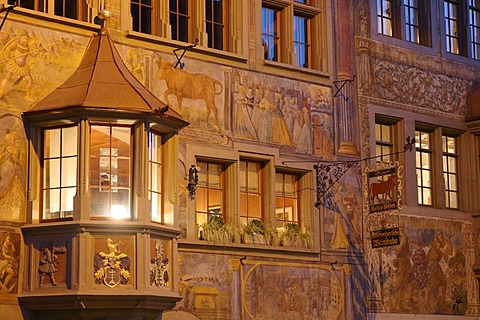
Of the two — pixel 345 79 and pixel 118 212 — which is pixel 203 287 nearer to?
pixel 118 212

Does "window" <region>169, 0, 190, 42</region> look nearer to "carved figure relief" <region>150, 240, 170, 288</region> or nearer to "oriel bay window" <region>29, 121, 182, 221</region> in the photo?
"oriel bay window" <region>29, 121, 182, 221</region>

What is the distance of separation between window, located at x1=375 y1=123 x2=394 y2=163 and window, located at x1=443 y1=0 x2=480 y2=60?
266 cm

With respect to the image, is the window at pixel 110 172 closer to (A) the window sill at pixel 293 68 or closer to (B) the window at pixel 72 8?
(B) the window at pixel 72 8

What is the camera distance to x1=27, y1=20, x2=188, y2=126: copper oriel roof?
16.6m

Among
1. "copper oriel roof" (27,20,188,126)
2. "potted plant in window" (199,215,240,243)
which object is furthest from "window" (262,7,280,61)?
"copper oriel roof" (27,20,188,126)

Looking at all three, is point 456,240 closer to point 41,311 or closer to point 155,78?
point 155,78

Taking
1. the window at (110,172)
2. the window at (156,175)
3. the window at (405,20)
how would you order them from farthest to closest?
the window at (405,20), the window at (156,175), the window at (110,172)

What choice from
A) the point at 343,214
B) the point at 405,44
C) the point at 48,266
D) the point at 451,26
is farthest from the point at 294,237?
the point at 451,26

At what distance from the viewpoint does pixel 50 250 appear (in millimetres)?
16344

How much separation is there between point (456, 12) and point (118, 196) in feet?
34.2

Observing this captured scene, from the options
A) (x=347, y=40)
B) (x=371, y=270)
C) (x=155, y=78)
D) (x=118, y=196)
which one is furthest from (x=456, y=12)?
(x=118, y=196)

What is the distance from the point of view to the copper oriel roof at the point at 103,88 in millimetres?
16594

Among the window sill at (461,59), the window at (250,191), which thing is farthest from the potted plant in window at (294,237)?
the window sill at (461,59)

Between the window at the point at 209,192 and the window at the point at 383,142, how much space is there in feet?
12.8
